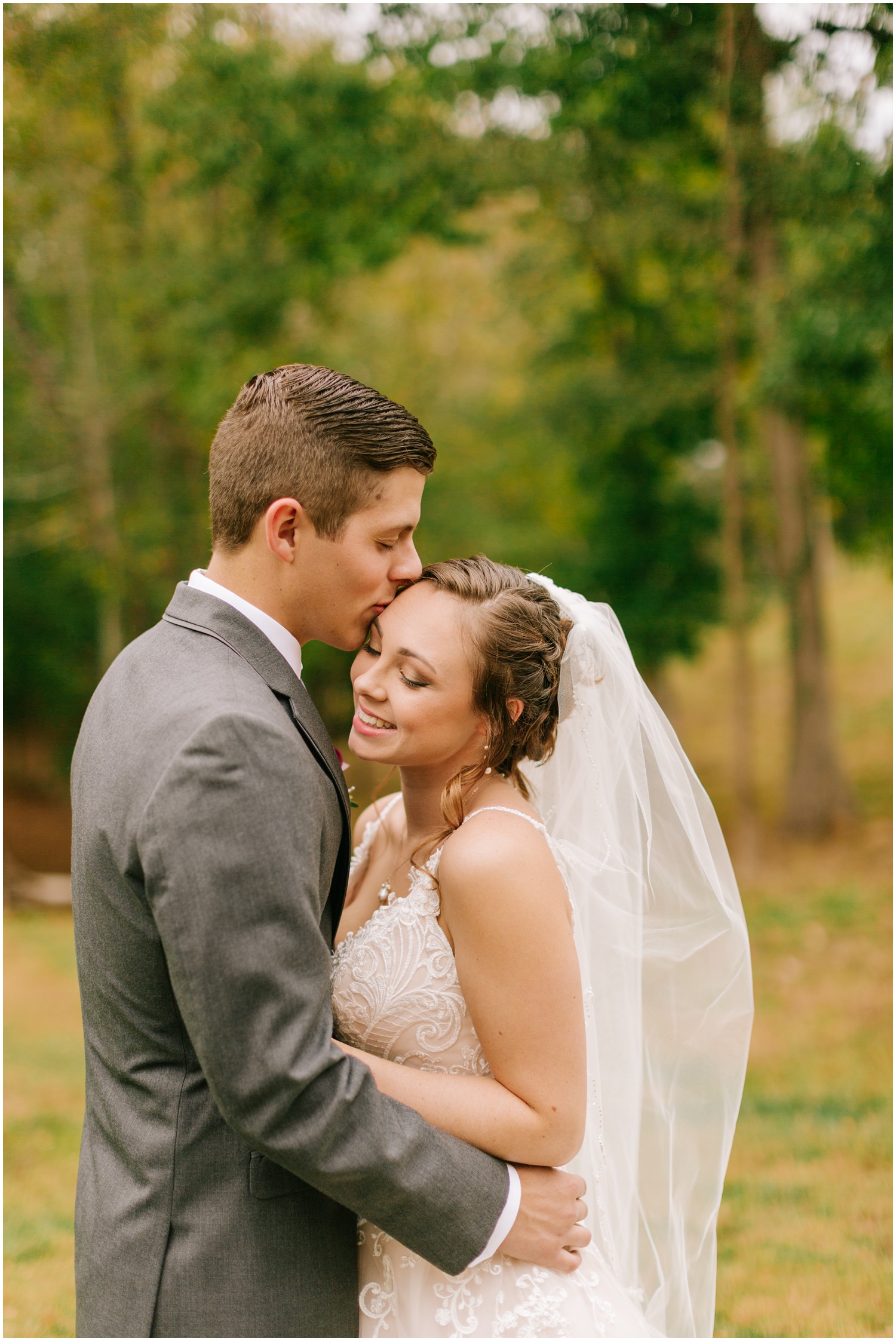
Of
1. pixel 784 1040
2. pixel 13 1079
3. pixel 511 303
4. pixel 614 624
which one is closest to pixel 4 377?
pixel 511 303

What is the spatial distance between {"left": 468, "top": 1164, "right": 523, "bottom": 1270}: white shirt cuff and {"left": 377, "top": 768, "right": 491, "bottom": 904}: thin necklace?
0.68 metres

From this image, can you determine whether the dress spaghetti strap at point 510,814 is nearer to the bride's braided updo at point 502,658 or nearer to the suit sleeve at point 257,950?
the bride's braided updo at point 502,658

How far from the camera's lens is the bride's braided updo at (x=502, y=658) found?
2373 mm

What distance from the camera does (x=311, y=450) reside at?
2.04m

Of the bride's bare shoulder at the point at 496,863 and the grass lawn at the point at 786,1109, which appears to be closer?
the bride's bare shoulder at the point at 496,863

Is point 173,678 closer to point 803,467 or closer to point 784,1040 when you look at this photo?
point 784,1040

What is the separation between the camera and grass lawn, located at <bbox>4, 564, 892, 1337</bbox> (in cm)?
429

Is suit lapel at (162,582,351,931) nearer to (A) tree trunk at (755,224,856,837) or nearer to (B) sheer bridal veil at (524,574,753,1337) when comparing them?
(B) sheer bridal veil at (524,574,753,1337)

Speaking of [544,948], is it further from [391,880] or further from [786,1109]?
[786,1109]

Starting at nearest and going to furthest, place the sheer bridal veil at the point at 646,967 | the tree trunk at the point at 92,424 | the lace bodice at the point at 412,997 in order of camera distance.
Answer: the lace bodice at the point at 412,997, the sheer bridal veil at the point at 646,967, the tree trunk at the point at 92,424

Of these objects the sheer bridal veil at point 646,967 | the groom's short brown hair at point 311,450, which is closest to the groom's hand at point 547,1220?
the sheer bridal veil at point 646,967

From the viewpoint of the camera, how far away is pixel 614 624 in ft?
9.12

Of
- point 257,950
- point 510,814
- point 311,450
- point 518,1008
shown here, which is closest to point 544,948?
point 518,1008

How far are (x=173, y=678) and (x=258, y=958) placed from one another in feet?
1.76
